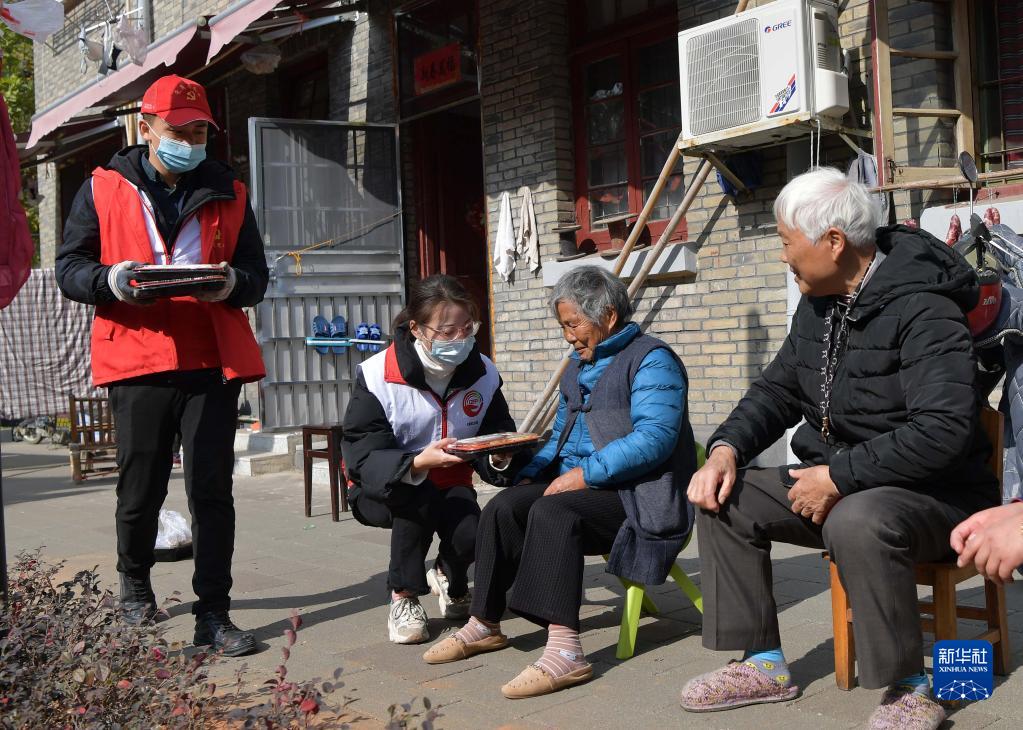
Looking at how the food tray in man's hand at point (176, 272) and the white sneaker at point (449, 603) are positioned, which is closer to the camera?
the food tray in man's hand at point (176, 272)

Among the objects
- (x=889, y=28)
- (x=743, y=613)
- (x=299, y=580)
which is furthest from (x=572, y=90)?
(x=743, y=613)

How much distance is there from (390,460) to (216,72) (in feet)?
27.5

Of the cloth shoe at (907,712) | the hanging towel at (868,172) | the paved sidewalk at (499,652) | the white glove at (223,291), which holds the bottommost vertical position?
the paved sidewalk at (499,652)

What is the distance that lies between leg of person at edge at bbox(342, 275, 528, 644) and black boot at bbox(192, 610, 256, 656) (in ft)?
1.82

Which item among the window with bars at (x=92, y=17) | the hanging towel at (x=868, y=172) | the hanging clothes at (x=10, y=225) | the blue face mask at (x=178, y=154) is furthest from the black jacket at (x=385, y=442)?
the window with bars at (x=92, y=17)

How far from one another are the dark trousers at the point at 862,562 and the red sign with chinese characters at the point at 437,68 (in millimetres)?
7261

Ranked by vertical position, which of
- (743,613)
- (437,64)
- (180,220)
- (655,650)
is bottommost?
(655,650)

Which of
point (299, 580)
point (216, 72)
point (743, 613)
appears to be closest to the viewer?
point (743, 613)

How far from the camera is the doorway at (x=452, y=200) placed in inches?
418

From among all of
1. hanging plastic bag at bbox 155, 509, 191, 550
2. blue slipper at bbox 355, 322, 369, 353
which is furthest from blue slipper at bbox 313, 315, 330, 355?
hanging plastic bag at bbox 155, 509, 191, 550

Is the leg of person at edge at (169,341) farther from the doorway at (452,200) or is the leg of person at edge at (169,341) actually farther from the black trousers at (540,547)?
the doorway at (452,200)

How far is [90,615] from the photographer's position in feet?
11.0

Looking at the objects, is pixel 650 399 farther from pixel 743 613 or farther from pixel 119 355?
pixel 119 355

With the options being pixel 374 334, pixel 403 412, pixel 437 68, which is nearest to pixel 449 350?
pixel 403 412
